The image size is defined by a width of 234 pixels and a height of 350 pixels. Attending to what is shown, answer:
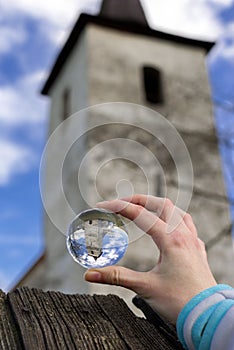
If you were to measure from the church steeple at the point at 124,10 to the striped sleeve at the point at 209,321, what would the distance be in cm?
1353

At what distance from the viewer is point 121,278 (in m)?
0.75

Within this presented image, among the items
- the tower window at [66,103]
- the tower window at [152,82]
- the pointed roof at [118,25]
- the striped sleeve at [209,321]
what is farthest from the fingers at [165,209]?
the pointed roof at [118,25]

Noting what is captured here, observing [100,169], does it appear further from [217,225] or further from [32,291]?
[32,291]

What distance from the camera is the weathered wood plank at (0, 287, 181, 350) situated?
63 cm

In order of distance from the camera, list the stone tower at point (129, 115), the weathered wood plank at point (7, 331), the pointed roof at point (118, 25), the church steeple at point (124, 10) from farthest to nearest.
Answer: the church steeple at point (124, 10) → the pointed roof at point (118, 25) → the stone tower at point (129, 115) → the weathered wood plank at point (7, 331)

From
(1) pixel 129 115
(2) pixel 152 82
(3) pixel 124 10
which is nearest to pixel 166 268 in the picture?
(1) pixel 129 115

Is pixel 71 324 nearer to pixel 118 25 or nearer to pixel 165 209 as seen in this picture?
pixel 165 209

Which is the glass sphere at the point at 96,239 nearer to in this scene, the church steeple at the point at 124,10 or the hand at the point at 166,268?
the hand at the point at 166,268

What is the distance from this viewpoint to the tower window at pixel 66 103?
12.2 m

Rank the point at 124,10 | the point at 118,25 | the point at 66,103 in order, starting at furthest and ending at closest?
the point at 124,10 → the point at 66,103 → the point at 118,25

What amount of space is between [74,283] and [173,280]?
8729 millimetres

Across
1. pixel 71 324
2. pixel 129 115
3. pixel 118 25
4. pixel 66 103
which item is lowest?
pixel 66 103

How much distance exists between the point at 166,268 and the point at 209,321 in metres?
0.11

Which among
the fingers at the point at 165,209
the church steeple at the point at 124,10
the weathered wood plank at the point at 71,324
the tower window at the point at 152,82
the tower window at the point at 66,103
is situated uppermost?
the fingers at the point at 165,209
